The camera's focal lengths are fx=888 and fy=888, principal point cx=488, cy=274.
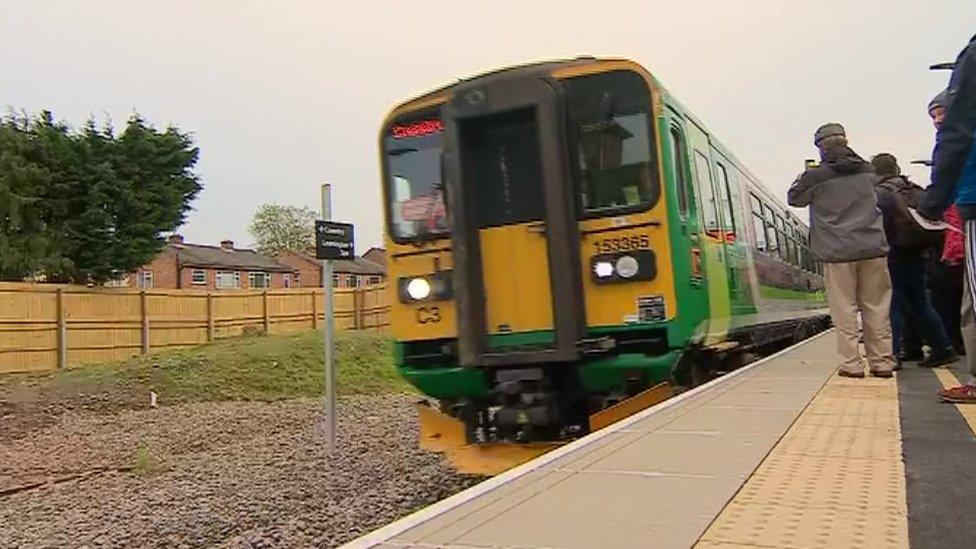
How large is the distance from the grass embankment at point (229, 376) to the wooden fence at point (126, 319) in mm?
1313

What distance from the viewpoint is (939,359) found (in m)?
7.74

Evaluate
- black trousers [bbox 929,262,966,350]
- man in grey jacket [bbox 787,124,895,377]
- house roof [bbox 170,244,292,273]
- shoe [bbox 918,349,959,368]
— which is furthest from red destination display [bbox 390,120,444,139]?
house roof [bbox 170,244,292,273]

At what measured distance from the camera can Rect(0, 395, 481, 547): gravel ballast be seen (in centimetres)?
752

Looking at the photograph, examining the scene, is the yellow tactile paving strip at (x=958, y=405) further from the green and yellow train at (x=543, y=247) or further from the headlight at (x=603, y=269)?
the headlight at (x=603, y=269)

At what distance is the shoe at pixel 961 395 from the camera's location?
5.21 m

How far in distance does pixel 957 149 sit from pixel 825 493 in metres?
2.10

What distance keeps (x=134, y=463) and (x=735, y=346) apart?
27.6ft

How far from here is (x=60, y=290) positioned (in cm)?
2434

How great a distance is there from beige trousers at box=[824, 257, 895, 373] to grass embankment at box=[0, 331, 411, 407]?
11972mm

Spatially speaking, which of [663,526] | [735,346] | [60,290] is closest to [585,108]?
[735,346]

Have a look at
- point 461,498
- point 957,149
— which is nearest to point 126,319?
point 461,498

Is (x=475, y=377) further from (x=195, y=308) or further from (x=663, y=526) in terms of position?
(x=195, y=308)

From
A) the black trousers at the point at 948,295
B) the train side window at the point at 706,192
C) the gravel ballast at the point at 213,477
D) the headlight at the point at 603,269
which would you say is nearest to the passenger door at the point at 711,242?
the train side window at the point at 706,192

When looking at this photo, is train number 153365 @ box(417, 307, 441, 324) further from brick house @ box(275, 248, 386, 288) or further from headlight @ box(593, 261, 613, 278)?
brick house @ box(275, 248, 386, 288)
